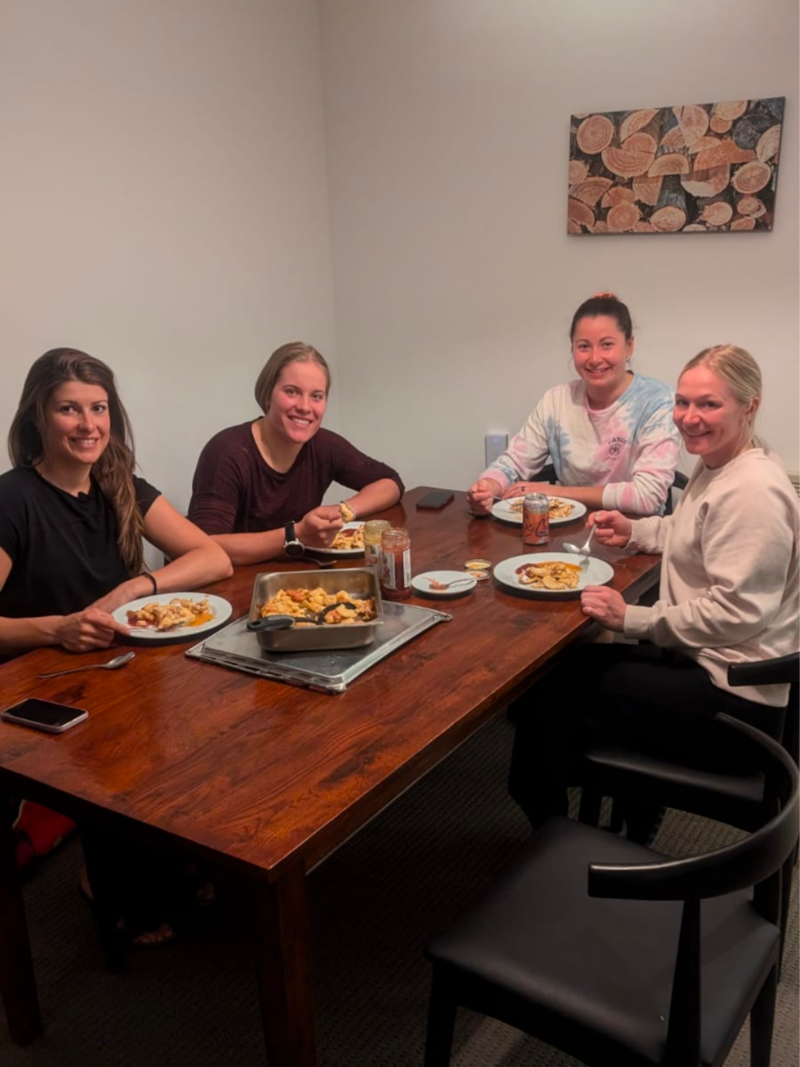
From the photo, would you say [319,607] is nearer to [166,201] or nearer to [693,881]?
[693,881]

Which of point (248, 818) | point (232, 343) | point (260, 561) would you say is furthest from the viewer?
point (232, 343)

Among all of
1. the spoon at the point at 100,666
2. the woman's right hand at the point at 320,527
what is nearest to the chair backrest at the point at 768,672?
the woman's right hand at the point at 320,527

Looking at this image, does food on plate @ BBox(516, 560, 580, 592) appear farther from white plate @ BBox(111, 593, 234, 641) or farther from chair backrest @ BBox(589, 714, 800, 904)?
chair backrest @ BBox(589, 714, 800, 904)

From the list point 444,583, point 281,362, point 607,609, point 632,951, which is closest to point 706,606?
point 607,609

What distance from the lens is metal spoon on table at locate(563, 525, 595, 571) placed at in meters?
1.99

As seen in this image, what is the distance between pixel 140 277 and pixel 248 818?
2.41 m

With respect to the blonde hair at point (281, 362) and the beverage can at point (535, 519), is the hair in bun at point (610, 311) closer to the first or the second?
the beverage can at point (535, 519)

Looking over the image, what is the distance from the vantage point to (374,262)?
3.89 metres

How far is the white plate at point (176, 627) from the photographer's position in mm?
1636

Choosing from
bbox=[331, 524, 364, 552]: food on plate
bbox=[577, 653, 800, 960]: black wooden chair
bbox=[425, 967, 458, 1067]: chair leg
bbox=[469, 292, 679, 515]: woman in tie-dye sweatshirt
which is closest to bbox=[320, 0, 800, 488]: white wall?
bbox=[469, 292, 679, 515]: woman in tie-dye sweatshirt

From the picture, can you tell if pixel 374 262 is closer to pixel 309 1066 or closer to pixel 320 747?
pixel 320 747

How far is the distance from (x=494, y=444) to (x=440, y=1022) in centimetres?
274

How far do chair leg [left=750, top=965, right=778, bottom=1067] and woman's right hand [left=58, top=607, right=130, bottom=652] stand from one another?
1.19 m

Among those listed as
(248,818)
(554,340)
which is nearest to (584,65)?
(554,340)
